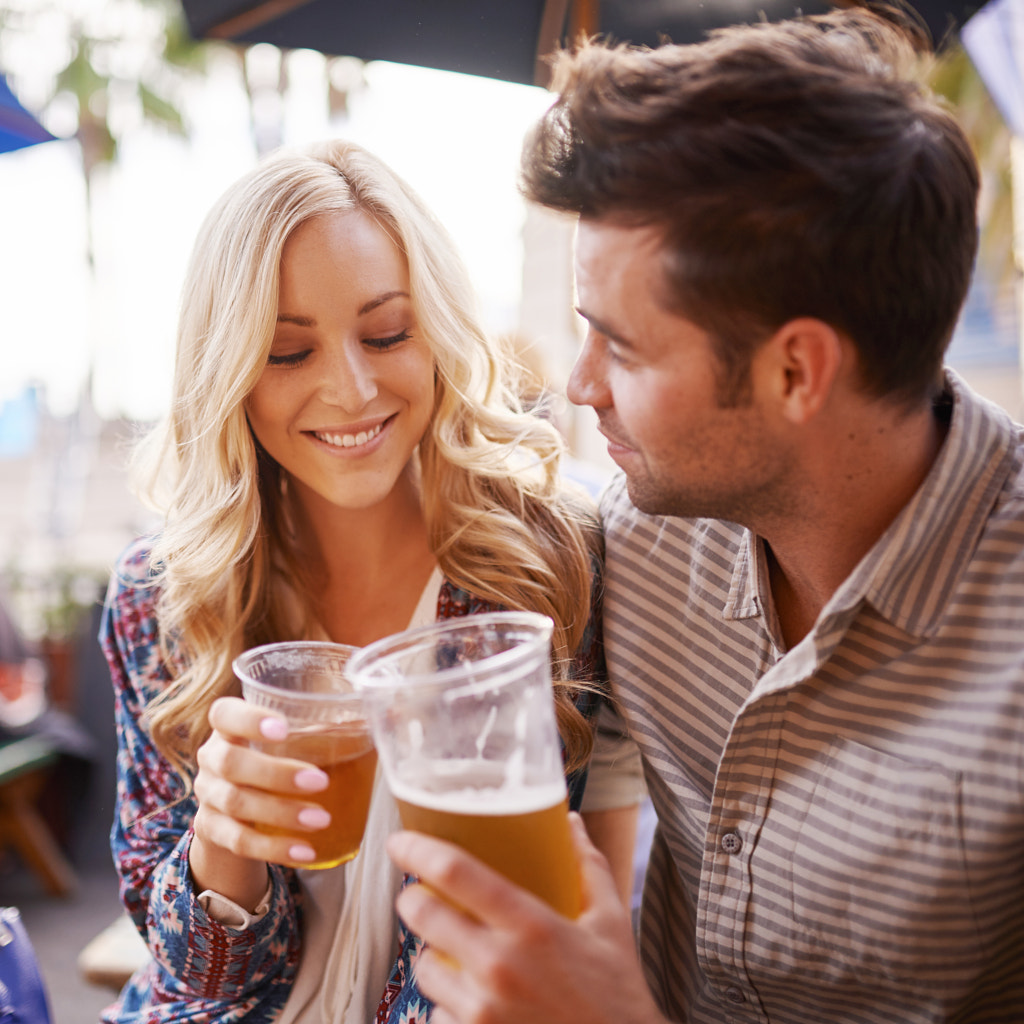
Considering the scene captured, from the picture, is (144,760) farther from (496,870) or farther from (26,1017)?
(496,870)

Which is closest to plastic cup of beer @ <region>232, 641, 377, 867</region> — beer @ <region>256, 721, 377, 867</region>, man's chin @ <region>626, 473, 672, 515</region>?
beer @ <region>256, 721, 377, 867</region>

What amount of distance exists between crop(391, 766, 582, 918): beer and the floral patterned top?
0.71 metres

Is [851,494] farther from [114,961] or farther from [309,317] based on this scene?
[114,961]

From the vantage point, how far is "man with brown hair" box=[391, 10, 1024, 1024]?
Answer: 1.22m

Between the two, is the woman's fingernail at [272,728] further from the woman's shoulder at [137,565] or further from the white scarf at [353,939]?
the woman's shoulder at [137,565]

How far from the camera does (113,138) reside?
12766mm

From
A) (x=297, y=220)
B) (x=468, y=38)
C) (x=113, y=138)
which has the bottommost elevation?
(x=113, y=138)

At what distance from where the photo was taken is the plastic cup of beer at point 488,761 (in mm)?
895

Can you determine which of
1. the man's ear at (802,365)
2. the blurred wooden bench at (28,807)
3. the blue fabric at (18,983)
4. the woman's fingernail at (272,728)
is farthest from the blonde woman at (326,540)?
the blurred wooden bench at (28,807)

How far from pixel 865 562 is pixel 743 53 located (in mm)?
693

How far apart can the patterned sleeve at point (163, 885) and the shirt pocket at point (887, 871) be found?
833mm

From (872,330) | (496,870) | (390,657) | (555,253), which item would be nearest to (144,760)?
(390,657)

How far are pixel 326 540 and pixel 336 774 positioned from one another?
93cm

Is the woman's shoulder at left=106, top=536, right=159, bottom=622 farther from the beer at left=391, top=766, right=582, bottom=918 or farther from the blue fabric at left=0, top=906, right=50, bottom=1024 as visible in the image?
the beer at left=391, top=766, right=582, bottom=918
